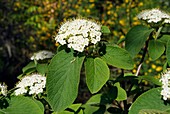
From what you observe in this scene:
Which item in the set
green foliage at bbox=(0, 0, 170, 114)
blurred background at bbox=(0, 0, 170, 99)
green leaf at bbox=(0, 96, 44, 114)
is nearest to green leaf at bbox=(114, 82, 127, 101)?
green foliage at bbox=(0, 0, 170, 114)

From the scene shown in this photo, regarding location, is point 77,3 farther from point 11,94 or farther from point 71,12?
point 11,94

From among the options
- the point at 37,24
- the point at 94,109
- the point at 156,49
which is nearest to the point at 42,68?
the point at 94,109

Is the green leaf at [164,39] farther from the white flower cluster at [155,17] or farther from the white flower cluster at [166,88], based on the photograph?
the white flower cluster at [166,88]

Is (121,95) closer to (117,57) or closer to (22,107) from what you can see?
(117,57)

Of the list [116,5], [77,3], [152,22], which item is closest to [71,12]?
[77,3]

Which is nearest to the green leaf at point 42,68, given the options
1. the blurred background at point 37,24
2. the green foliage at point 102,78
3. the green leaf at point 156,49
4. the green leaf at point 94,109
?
the green foliage at point 102,78

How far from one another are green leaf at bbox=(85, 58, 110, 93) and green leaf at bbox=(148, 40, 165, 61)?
434 millimetres

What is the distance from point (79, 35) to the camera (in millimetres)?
1539

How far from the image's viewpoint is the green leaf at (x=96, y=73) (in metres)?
1.46

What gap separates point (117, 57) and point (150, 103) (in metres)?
0.25

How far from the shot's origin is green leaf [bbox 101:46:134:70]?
1.57 metres

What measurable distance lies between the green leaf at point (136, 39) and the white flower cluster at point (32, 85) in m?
0.50

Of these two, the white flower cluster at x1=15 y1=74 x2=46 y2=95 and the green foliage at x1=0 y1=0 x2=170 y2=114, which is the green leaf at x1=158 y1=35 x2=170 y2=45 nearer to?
the green foliage at x1=0 y1=0 x2=170 y2=114

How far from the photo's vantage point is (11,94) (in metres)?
1.74
